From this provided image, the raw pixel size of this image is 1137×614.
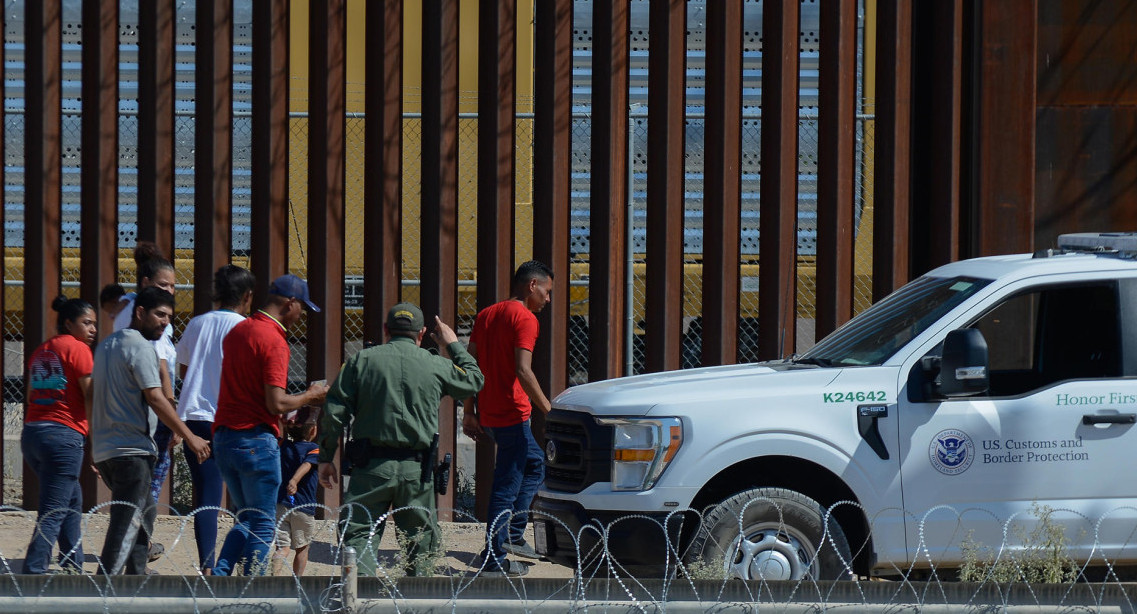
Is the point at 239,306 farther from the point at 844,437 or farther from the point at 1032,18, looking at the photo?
the point at 1032,18

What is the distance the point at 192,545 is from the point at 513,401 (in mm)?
2494

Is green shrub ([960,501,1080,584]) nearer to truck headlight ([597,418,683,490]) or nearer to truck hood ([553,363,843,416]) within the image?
truck hood ([553,363,843,416])

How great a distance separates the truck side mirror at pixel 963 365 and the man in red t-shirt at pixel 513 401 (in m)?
2.50

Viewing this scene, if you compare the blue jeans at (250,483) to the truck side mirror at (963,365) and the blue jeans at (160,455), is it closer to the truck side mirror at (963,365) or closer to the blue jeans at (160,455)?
the blue jeans at (160,455)

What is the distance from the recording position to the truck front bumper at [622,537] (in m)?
5.49

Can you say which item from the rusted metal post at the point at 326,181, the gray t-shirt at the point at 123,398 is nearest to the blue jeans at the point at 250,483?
the gray t-shirt at the point at 123,398

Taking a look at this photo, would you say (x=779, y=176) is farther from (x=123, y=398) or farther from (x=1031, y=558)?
(x=123, y=398)

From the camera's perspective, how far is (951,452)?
5492mm

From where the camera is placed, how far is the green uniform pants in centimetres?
559

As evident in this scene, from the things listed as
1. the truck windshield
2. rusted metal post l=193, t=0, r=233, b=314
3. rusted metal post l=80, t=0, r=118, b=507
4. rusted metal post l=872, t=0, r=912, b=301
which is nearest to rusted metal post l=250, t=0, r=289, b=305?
rusted metal post l=193, t=0, r=233, b=314

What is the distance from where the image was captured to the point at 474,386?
5.89 meters

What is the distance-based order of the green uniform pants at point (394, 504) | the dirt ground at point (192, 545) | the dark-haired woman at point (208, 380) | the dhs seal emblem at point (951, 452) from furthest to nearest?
the dirt ground at point (192, 545), the dark-haired woman at point (208, 380), the green uniform pants at point (394, 504), the dhs seal emblem at point (951, 452)

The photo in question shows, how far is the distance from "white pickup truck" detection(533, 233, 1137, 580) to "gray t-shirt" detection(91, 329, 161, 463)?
2.13 m

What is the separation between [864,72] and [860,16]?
2.09ft
